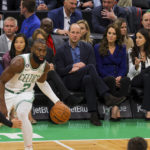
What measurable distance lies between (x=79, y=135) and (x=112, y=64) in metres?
1.74

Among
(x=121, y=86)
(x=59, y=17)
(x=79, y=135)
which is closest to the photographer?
(x=79, y=135)

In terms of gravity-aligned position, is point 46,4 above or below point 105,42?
above

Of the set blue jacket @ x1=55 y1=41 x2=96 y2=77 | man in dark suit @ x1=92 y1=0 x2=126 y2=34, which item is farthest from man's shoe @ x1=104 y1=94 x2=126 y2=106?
man in dark suit @ x1=92 y1=0 x2=126 y2=34

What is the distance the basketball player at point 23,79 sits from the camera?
235 inches

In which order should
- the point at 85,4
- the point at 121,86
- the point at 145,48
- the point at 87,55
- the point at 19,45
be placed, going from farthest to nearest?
the point at 85,4, the point at 145,48, the point at 87,55, the point at 121,86, the point at 19,45

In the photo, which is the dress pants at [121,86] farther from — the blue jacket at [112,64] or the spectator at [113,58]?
the blue jacket at [112,64]

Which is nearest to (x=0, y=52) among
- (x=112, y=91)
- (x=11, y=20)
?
(x=11, y=20)

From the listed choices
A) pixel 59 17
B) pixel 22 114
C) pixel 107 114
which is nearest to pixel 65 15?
pixel 59 17

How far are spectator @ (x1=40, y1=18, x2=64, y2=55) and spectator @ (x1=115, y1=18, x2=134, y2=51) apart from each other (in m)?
1.06

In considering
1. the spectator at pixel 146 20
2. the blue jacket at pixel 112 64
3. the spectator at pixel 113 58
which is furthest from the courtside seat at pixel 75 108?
the spectator at pixel 146 20

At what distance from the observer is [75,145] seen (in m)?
6.55

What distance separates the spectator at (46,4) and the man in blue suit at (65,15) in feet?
3.03

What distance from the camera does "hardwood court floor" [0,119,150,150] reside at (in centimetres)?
650

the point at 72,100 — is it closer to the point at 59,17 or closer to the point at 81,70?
the point at 81,70
